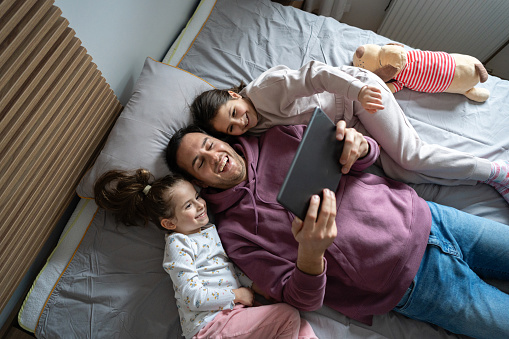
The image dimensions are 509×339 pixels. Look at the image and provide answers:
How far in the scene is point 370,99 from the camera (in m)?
1.12

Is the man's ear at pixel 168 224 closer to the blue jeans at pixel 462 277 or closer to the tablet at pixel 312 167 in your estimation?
the tablet at pixel 312 167

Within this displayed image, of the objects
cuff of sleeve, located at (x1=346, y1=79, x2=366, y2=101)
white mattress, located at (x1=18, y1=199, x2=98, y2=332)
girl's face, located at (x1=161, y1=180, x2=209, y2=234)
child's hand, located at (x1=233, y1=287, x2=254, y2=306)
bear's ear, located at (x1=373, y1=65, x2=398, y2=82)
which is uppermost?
bear's ear, located at (x1=373, y1=65, x2=398, y2=82)

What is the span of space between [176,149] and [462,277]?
3.69ft

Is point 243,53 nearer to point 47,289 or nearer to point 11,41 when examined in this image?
point 11,41

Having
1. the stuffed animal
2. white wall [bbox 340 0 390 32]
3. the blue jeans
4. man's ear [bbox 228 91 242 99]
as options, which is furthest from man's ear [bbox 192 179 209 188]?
white wall [bbox 340 0 390 32]

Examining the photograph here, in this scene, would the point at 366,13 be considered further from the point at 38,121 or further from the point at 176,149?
the point at 38,121

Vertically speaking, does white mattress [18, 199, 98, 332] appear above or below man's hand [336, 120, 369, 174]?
below

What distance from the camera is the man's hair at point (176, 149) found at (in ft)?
4.03

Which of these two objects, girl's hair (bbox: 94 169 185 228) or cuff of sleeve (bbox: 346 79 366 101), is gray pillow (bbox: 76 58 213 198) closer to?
girl's hair (bbox: 94 169 185 228)

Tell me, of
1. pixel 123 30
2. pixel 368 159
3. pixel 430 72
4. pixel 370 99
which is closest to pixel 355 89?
pixel 370 99

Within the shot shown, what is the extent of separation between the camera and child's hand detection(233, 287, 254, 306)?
3.62ft

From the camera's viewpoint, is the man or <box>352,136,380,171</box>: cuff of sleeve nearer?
the man

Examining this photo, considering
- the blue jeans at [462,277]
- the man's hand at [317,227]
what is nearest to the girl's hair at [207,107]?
the man's hand at [317,227]

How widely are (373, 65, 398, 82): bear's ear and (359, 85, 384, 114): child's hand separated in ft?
1.02
